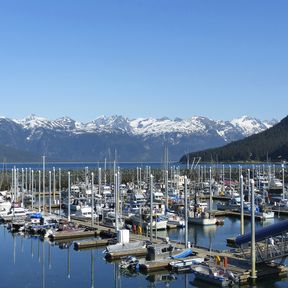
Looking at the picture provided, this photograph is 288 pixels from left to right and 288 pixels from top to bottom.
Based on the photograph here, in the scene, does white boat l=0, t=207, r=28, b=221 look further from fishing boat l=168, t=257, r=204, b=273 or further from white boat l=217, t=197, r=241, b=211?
fishing boat l=168, t=257, r=204, b=273

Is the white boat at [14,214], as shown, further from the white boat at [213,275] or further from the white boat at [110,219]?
the white boat at [213,275]

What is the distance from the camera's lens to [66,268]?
157ft

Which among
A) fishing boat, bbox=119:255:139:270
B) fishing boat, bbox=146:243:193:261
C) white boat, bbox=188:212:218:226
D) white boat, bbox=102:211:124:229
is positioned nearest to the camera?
fishing boat, bbox=119:255:139:270

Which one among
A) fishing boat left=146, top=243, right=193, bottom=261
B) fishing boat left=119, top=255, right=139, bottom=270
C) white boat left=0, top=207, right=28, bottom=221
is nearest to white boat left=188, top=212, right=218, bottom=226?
white boat left=0, top=207, right=28, bottom=221

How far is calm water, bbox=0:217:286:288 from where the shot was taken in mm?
42750

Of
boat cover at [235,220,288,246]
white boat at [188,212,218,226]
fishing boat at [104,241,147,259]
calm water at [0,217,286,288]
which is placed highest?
boat cover at [235,220,288,246]

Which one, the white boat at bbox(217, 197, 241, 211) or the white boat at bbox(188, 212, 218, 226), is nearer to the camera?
the white boat at bbox(188, 212, 218, 226)

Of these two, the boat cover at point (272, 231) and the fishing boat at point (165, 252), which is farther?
the fishing boat at point (165, 252)

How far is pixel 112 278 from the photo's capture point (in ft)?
145

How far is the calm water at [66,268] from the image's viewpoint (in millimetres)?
42750

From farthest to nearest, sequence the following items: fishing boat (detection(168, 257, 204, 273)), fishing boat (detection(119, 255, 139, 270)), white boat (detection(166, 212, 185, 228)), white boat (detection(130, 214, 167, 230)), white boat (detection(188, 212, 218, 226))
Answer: white boat (detection(188, 212, 218, 226)) → white boat (detection(166, 212, 185, 228)) → white boat (detection(130, 214, 167, 230)) → fishing boat (detection(119, 255, 139, 270)) → fishing boat (detection(168, 257, 204, 273))

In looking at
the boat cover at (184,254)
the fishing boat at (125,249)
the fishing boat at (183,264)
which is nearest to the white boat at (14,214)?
Answer: the fishing boat at (125,249)

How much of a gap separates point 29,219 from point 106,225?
32.8 feet

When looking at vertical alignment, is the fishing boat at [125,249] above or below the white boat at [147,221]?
below
